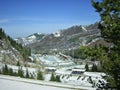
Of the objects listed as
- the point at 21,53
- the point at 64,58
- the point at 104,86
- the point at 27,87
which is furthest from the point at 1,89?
the point at 64,58

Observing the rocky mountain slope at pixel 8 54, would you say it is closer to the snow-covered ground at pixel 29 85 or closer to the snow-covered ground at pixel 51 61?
the snow-covered ground at pixel 51 61

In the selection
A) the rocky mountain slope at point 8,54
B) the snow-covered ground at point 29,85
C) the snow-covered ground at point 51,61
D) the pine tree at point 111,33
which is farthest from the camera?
the snow-covered ground at point 51,61

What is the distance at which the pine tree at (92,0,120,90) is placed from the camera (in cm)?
1021

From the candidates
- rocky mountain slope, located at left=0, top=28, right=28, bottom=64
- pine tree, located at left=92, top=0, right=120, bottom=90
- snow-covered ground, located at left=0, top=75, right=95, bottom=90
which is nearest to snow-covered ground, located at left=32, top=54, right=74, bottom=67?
rocky mountain slope, located at left=0, top=28, right=28, bottom=64

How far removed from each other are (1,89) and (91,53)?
9.98m

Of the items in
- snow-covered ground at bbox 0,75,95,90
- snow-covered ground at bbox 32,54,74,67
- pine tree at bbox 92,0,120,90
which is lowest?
snow-covered ground at bbox 0,75,95,90

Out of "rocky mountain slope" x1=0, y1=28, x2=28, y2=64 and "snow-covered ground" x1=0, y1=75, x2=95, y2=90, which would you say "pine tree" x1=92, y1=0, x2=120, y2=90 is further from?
"rocky mountain slope" x1=0, y1=28, x2=28, y2=64

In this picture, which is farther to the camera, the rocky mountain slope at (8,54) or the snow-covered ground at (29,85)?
the rocky mountain slope at (8,54)

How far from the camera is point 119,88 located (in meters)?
10.2

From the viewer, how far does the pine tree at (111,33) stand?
402 inches

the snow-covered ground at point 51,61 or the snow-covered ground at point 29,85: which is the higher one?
the snow-covered ground at point 51,61

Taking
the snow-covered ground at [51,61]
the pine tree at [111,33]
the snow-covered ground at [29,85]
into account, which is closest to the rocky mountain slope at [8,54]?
the snow-covered ground at [51,61]

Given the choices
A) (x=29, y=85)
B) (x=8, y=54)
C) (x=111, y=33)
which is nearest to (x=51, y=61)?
(x=8, y=54)

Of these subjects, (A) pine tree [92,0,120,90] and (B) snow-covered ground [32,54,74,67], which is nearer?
(A) pine tree [92,0,120,90]
